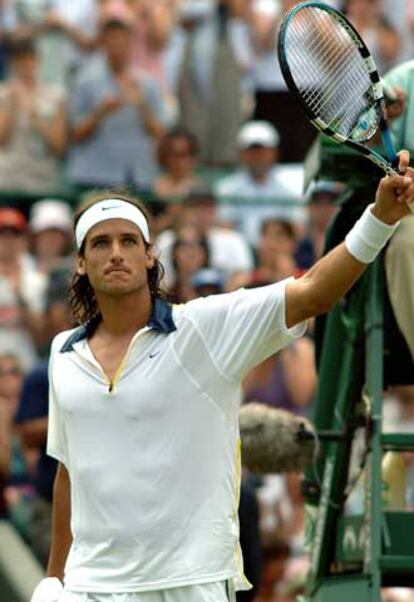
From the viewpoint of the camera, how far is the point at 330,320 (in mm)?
8641

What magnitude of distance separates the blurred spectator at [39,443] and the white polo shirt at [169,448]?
4706 mm

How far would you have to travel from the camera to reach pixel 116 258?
688 cm

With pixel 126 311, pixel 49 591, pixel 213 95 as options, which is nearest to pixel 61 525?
pixel 49 591

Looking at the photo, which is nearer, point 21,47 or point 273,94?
point 21,47

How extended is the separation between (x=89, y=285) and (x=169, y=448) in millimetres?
794

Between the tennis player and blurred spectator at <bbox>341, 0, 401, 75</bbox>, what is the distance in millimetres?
10505

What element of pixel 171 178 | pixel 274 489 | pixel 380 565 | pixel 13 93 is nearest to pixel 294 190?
pixel 171 178

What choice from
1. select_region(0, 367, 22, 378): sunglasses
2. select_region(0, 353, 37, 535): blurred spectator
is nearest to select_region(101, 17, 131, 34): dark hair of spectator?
select_region(0, 353, 37, 535): blurred spectator

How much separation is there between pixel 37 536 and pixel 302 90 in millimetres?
5753

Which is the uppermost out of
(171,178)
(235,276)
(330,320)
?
(171,178)

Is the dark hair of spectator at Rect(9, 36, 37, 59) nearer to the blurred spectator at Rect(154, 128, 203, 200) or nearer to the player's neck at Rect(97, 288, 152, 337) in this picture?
the blurred spectator at Rect(154, 128, 203, 200)

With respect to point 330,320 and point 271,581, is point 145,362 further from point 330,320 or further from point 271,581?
point 271,581

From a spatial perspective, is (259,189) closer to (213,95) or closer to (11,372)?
(213,95)

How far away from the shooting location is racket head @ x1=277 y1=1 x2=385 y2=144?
21.5 feet
